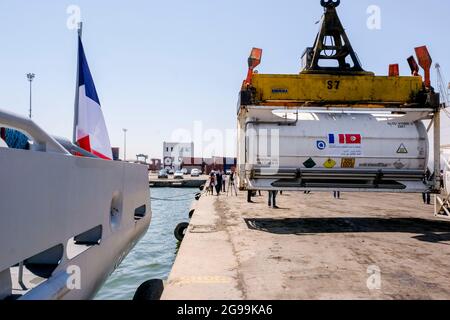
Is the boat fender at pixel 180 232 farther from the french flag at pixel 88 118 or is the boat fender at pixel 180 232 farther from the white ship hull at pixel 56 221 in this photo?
the white ship hull at pixel 56 221

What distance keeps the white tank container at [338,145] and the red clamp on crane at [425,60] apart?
4.55ft

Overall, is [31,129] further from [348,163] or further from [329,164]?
[348,163]

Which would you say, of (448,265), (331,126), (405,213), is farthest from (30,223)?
(405,213)

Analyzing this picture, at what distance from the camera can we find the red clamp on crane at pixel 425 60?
10258mm

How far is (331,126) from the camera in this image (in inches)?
413

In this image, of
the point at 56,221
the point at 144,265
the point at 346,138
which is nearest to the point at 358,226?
the point at 346,138

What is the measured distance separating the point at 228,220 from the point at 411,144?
6.07m

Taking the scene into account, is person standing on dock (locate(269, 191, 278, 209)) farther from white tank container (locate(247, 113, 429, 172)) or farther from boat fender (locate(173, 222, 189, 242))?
white tank container (locate(247, 113, 429, 172))

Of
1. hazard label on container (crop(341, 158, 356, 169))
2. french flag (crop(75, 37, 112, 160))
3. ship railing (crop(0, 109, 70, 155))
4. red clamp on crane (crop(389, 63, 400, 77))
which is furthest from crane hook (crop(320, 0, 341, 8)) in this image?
ship railing (crop(0, 109, 70, 155))

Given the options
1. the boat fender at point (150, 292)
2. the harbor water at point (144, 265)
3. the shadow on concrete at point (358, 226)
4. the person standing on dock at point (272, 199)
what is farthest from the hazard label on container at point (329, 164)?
the boat fender at point (150, 292)

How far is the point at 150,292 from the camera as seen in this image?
5094 mm

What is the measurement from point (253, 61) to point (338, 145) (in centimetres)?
356

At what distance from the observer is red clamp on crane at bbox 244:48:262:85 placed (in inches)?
391
